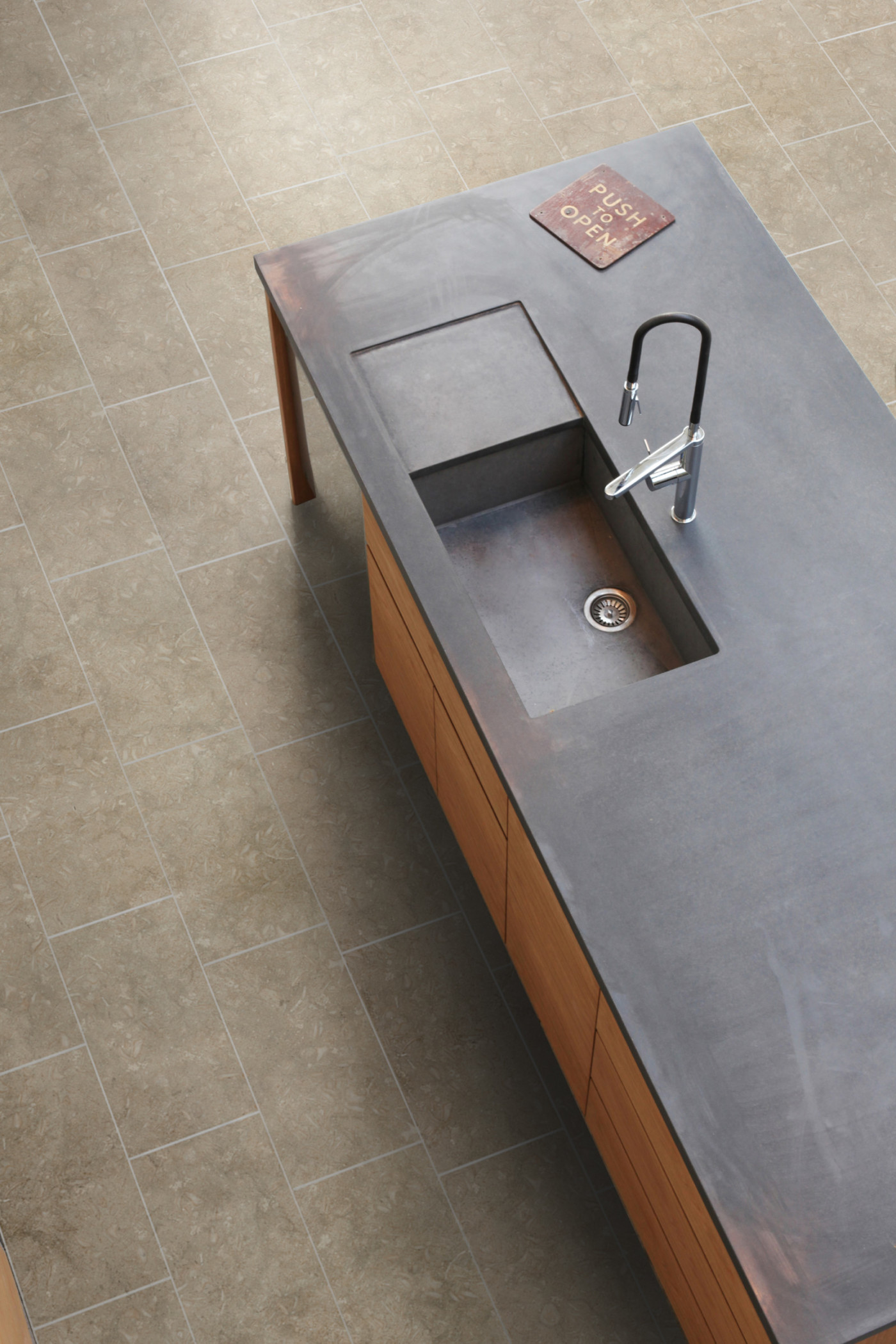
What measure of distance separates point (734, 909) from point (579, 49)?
3518 mm

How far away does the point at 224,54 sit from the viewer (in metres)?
4.64

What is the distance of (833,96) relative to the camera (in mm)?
4582

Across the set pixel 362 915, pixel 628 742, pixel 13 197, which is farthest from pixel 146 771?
pixel 13 197

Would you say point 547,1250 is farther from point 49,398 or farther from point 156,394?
point 49,398

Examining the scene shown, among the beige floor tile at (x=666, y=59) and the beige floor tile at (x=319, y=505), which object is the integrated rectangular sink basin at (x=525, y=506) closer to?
the beige floor tile at (x=319, y=505)

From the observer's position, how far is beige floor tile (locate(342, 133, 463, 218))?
171 inches

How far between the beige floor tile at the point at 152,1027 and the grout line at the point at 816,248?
2.76 meters

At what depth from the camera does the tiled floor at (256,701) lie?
282cm

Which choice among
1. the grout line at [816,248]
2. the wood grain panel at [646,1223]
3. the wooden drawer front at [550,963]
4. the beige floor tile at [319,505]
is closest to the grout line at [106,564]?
the beige floor tile at [319,505]

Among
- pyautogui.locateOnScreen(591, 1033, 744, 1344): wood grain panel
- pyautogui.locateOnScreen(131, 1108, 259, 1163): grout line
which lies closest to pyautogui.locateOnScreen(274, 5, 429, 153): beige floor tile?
pyautogui.locateOnScreen(131, 1108, 259, 1163): grout line

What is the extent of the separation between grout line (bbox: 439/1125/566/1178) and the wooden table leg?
1.83 m

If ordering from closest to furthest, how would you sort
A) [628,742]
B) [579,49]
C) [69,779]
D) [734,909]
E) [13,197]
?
[734,909] < [628,742] < [69,779] < [13,197] < [579,49]

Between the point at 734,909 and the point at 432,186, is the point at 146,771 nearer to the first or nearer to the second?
the point at 734,909

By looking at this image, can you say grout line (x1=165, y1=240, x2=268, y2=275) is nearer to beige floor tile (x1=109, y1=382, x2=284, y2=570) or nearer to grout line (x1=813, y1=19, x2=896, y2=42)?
beige floor tile (x1=109, y1=382, x2=284, y2=570)
